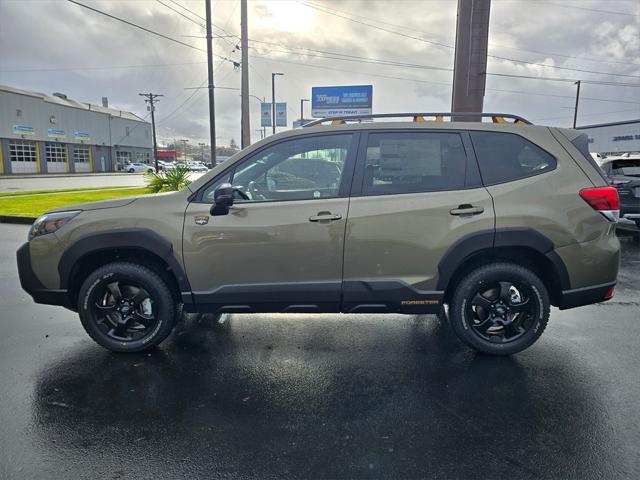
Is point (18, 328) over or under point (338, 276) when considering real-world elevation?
under

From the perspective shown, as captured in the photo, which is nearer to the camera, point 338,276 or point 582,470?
point 582,470

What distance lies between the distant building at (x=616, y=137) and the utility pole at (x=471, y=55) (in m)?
38.1

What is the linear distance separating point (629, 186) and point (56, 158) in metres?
55.4

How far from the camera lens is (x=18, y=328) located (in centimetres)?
418

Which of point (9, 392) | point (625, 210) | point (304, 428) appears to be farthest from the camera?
point (625, 210)

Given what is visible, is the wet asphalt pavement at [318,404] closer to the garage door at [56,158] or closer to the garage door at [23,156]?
the garage door at [23,156]

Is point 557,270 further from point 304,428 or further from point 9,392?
point 9,392

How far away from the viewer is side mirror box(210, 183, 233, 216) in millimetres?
3188

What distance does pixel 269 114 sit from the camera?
43.9 m

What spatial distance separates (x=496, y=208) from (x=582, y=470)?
1.85 m

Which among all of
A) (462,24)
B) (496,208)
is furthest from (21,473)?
(462,24)

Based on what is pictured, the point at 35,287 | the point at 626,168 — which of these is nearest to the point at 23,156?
the point at 35,287

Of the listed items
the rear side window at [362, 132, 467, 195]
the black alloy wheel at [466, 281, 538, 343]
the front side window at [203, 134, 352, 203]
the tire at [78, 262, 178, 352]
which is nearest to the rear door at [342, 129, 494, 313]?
the rear side window at [362, 132, 467, 195]

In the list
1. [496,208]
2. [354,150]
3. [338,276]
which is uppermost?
[354,150]
